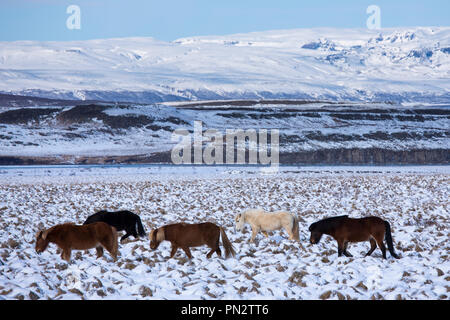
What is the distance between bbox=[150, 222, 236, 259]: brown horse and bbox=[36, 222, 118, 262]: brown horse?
1015 millimetres

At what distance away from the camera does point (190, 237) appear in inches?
497

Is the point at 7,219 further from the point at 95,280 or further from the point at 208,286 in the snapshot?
the point at 208,286

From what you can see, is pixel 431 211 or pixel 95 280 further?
pixel 431 211

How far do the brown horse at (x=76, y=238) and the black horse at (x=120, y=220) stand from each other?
1879 mm

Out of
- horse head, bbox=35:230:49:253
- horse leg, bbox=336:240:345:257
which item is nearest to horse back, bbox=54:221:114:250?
horse head, bbox=35:230:49:253

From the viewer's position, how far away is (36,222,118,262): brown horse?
12125 mm

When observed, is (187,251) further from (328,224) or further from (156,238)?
(328,224)

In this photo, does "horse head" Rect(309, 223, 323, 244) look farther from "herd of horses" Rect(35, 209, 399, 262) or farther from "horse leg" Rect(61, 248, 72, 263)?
"horse leg" Rect(61, 248, 72, 263)

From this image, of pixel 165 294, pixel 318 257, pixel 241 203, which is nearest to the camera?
pixel 165 294

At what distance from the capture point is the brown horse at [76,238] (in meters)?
12.1

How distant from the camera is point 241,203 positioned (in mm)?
22344

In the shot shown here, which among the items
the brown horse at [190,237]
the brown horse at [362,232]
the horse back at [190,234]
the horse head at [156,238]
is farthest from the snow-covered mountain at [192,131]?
the brown horse at [362,232]
